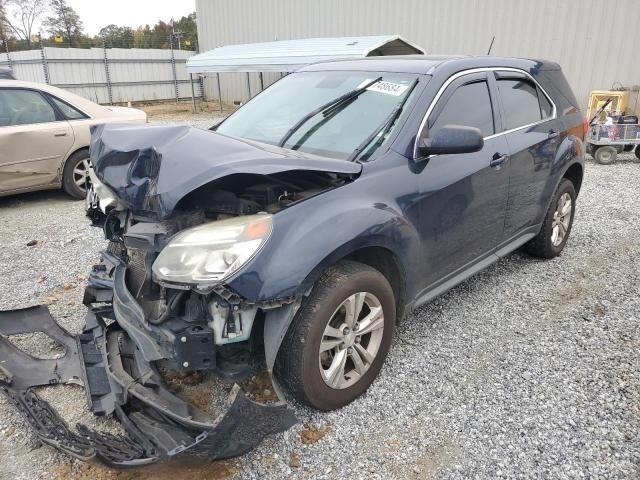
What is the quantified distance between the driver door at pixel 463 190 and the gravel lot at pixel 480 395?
20.7 inches

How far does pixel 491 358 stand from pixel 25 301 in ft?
11.9

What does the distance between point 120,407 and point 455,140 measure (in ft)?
7.28

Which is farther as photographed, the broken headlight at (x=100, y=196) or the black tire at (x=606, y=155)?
the black tire at (x=606, y=155)

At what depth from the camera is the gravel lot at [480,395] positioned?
2.34 m

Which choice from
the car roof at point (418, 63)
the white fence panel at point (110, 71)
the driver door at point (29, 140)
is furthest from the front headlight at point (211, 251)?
the white fence panel at point (110, 71)

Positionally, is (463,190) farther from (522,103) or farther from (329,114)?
(522,103)

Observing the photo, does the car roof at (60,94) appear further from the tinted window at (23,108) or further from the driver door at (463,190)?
the driver door at (463,190)

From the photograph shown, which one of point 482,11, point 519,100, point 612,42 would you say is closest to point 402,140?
point 519,100

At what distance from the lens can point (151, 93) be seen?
23.8 metres

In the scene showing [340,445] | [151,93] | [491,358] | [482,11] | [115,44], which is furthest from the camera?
[115,44]

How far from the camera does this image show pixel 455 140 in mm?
2760

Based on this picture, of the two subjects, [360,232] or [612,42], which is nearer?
[360,232]

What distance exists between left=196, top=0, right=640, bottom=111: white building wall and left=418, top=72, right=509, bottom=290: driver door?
987 centimetres

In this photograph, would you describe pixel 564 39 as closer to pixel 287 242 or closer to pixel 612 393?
pixel 612 393
